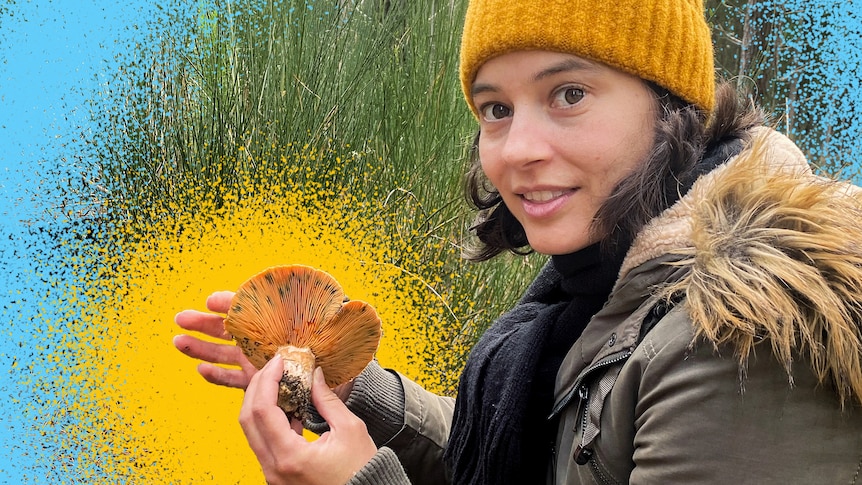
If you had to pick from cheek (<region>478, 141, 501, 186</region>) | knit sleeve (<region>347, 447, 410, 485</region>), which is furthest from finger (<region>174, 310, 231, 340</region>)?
cheek (<region>478, 141, 501, 186</region>)

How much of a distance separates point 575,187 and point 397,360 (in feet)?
3.54

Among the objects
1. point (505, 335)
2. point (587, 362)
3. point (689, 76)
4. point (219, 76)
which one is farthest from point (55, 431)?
point (689, 76)

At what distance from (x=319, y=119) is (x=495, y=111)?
0.98 meters

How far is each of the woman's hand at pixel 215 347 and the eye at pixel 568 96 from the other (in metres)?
0.51

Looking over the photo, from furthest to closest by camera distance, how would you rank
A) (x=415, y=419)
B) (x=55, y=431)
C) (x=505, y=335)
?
(x=55, y=431)
(x=415, y=419)
(x=505, y=335)

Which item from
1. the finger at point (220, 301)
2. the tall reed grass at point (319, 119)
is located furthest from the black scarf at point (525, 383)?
the tall reed grass at point (319, 119)

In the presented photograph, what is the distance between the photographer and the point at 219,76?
5.83 ft

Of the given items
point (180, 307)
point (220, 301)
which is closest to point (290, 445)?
point (220, 301)

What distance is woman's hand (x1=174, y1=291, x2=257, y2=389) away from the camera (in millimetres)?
993

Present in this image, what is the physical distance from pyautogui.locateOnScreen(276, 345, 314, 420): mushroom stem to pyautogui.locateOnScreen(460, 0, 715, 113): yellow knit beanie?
0.44m

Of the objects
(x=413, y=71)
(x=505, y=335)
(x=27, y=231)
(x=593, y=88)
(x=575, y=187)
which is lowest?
(x=505, y=335)

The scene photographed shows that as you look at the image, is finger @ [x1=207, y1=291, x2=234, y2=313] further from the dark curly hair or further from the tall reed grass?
the tall reed grass

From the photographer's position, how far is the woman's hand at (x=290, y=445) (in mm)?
797

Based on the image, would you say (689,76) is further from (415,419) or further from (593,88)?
(415,419)
